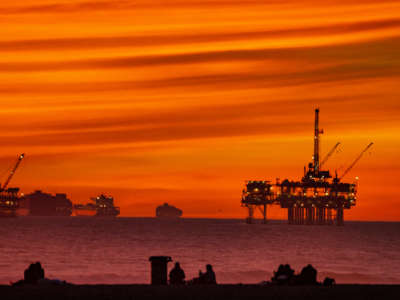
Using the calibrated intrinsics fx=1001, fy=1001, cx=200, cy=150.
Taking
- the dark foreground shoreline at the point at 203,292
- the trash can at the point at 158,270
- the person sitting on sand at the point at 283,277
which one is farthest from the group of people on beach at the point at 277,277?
the trash can at the point at 158,270

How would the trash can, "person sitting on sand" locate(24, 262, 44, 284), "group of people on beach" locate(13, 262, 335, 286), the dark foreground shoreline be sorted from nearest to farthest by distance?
the dark foreground shoreline < "group of people on beach" locate(13, 262, 335, 286) < the trash can < "person sitting on sand" locate(24, 262, 44, 284)

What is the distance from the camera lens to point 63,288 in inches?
1250

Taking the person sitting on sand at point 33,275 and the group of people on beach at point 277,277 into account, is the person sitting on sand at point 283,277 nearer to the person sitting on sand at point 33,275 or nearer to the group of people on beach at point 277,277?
the group of people on beach at point 277,277

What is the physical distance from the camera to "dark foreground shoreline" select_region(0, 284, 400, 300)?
2970cm

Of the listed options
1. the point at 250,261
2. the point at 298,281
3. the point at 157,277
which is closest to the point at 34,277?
the point at 157,277

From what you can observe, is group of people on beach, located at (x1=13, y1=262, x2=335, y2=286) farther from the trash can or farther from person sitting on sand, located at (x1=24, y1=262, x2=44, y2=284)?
the trash can

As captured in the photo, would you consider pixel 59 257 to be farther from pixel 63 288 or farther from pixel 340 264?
pixel 63 288

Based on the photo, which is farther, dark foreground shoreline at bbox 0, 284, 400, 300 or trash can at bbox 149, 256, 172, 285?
trash can at bbox 149, 256, 172, 285

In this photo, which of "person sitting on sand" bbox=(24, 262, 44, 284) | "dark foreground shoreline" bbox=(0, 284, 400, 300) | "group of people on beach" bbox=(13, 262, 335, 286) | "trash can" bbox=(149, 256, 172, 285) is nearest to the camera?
"dark foreground shoreline" bbox=(0, 284, 400, 300)

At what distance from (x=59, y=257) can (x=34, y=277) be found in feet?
247

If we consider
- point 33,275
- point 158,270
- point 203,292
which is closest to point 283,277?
point 158,270

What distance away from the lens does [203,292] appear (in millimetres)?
31250

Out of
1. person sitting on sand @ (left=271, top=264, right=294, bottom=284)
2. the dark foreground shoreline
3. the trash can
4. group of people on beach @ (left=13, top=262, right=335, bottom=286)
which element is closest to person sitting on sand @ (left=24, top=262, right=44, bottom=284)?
group of people on beach @ (left=13, top=262, right=335, bottom=286)

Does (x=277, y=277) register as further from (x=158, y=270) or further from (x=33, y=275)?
(x=33, y=275)
